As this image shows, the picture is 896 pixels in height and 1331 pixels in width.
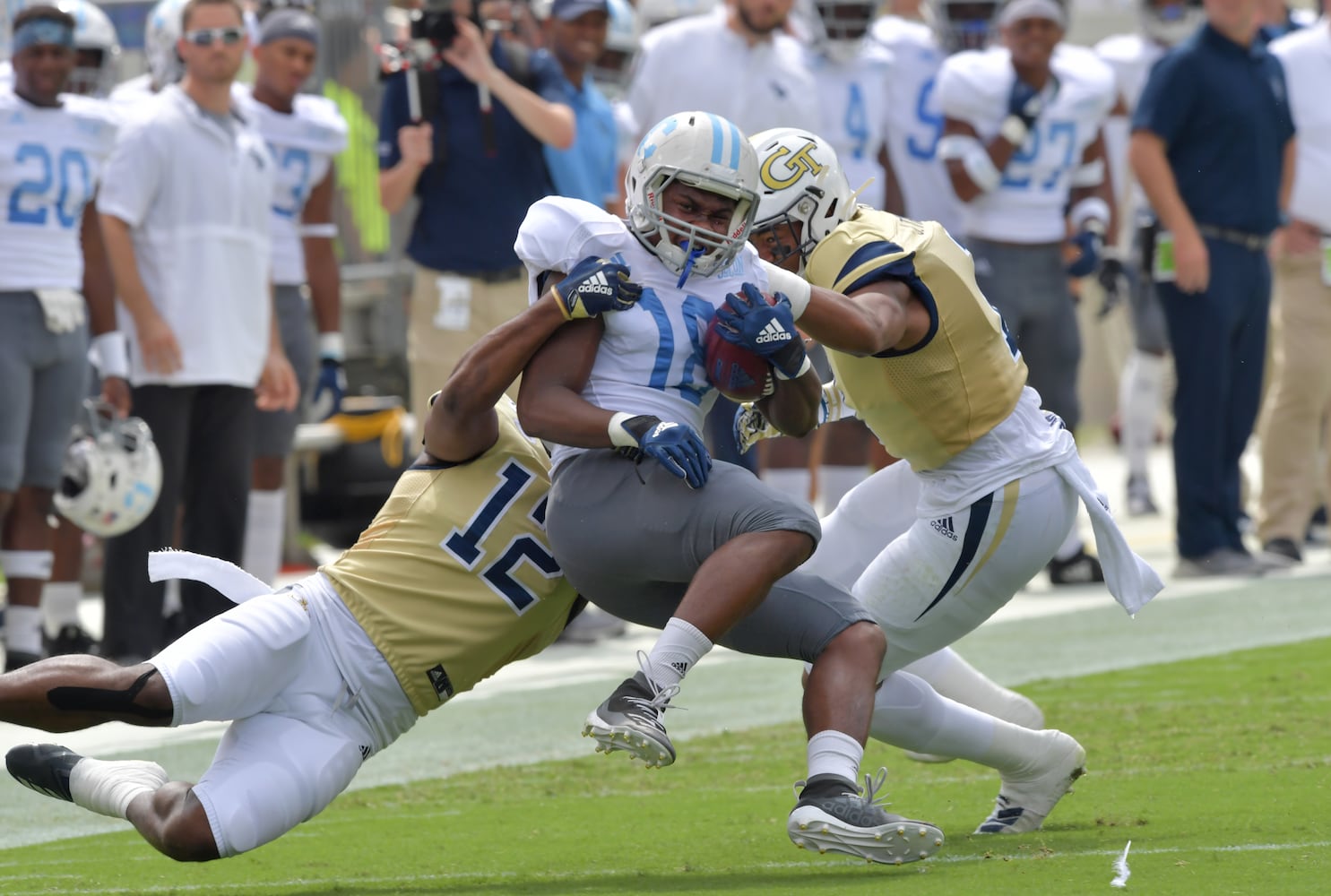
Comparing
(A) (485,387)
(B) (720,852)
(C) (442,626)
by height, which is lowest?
(B) (720,852)

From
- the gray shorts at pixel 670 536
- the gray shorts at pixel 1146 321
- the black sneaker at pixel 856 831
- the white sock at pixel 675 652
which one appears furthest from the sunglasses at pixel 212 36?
the gray shorts at pixel 1146 321

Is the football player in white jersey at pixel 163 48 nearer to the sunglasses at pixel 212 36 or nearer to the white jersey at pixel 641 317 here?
the sunglasses at pixel 212 36

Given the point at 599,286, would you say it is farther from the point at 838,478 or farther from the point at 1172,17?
the point at 1172,17

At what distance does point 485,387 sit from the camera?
174 inches

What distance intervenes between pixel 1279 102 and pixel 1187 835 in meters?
5.27

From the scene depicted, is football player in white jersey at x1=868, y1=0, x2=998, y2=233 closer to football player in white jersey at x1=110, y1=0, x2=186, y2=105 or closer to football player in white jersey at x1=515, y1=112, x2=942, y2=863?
football player in white jersey at x1=110, y1=0, x2=186, y2=105

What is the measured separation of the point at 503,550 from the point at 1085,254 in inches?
201

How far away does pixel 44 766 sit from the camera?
4570 mm

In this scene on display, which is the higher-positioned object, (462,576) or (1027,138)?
(1027,138)

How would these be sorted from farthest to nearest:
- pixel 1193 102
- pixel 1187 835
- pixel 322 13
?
pixel 322 13 → pixel 1193 102 → pixel 1187 835

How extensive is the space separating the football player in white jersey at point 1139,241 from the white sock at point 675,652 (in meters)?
6.41

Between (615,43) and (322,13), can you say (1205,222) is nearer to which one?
(615,43)

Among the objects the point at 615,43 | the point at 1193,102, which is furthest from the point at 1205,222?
the point at 615,43

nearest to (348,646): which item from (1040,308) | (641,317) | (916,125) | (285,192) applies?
(641,317)
